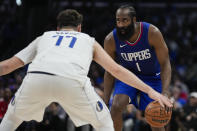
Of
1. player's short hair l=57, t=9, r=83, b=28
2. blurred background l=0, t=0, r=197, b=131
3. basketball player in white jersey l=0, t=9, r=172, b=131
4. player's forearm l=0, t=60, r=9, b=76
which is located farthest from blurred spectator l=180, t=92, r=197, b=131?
player's forearm l=0, t=60, r=9, b=76

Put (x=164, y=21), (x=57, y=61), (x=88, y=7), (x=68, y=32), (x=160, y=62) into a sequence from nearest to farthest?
(x=57, y=61)
(x=68, y=32)
(x=160, y=62)
(x=164, y=21)
(x=88, y=7)

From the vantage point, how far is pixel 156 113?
4129 mm

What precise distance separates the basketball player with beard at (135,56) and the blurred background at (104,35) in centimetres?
329

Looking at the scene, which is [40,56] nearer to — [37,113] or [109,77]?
[37,113]

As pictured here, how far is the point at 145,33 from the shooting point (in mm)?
4910

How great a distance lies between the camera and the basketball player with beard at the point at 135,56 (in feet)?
15.7

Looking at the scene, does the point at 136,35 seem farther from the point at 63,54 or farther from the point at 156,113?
the point at 63,54

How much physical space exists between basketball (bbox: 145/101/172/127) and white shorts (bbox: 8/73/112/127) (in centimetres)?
77

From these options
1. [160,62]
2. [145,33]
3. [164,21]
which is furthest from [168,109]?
[164,21]

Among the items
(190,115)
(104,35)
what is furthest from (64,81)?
(104,35)

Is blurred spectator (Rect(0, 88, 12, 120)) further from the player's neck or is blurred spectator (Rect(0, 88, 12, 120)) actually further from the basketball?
the basketball

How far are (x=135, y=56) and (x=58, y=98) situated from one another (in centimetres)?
182

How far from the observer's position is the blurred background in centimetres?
829

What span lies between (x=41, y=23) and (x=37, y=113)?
8.91 meters
